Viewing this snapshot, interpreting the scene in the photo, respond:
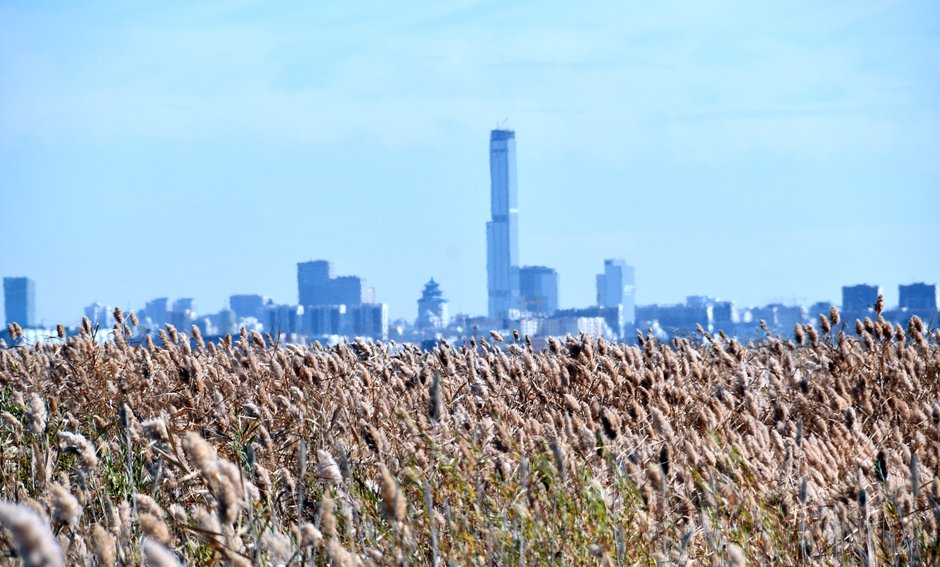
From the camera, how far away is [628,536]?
3.57 m

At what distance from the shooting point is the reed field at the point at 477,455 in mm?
2896

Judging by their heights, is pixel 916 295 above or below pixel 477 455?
above

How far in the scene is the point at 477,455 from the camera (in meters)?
4.02

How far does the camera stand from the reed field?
2896mm

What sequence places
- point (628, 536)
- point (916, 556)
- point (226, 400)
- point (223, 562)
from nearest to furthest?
point (223, 562) → point (916, 556) → point (628, 536) → point (226, 400)

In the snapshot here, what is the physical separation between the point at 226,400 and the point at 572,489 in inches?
88.3

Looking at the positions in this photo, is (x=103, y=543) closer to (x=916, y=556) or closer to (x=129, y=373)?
(x=916, y=556)

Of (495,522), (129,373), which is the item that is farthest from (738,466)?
(129,373)

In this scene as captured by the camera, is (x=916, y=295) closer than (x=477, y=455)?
No

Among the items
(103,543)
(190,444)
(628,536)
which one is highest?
(190,444)

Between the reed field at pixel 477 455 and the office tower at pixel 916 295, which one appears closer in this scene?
the reed field at pixel 477 455

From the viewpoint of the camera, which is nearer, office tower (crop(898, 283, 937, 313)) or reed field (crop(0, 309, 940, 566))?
reed field (crop(0, 309, 940, 566))

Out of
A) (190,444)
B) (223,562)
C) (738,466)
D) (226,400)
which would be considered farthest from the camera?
(226,400)

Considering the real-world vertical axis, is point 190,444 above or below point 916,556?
above
